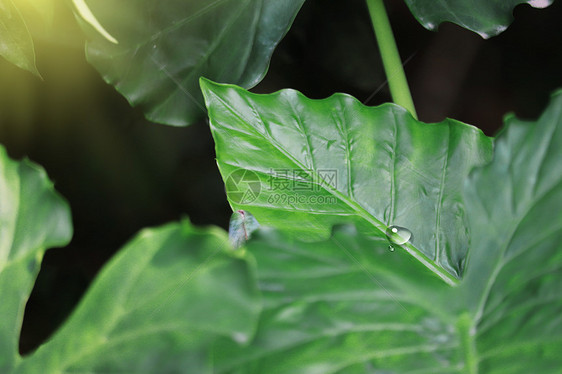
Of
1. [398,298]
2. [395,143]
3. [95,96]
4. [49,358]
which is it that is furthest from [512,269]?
[95,96]

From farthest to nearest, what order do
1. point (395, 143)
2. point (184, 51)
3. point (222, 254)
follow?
point (184, 51), point (395, 143), point (222, 254)

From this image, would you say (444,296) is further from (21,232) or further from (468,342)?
(21,232)

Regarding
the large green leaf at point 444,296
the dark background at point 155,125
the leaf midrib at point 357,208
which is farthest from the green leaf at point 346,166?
the dark background at point 155,125

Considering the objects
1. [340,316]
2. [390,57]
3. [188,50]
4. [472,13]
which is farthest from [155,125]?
[340,316]

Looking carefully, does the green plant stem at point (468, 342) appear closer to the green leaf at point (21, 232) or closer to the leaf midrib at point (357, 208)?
the leaf midrib at point (357, 208)

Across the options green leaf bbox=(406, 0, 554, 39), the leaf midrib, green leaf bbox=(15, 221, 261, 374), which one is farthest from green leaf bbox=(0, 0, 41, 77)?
green leaf bbox=(406, 0, 554, 39)

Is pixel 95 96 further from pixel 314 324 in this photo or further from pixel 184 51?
pixel 314 324
